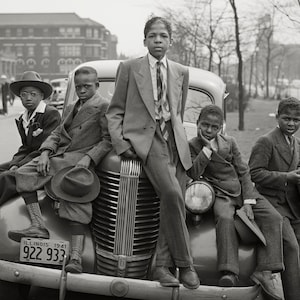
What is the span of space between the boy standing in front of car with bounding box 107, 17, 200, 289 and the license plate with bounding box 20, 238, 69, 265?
0.68m

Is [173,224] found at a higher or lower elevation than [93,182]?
lower

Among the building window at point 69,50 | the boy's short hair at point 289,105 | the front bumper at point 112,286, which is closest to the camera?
the front bumper at point 112,286

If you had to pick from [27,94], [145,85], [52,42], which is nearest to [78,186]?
[145,85]

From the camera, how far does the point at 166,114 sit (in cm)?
402

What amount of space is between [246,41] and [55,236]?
26467 millimetres

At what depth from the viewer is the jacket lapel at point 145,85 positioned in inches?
155

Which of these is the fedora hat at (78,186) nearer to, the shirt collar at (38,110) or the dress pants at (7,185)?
the dress pants at (7,185)

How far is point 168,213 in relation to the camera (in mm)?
3785

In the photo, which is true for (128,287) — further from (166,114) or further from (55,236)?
(166,114)

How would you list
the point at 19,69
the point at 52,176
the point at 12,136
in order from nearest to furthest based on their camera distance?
1. the point at 52,176
2. the point at 12,136
3. the point at 19,69

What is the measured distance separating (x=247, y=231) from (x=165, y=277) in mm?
702

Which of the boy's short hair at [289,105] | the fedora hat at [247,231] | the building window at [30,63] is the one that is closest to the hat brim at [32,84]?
the boy's short hair at [289,105]

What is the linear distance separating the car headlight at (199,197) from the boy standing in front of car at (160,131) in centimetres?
15

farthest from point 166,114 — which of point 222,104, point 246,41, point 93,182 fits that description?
point 246,41
